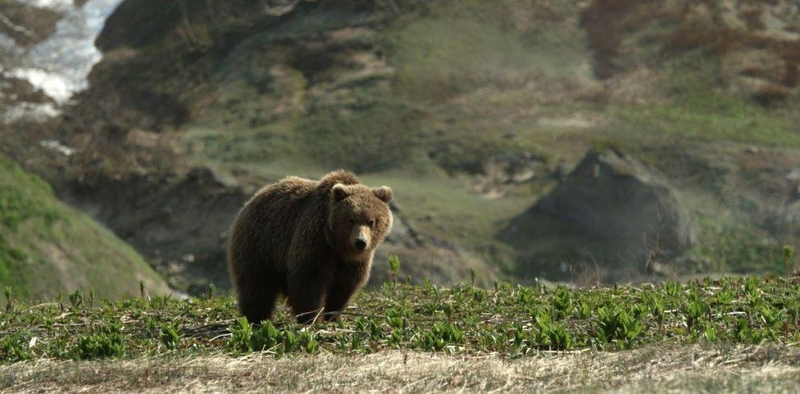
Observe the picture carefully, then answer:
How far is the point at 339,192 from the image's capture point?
10.3 meters

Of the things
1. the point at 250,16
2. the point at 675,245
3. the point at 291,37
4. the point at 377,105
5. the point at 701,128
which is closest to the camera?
the point at 675,245

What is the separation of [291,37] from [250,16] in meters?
4.68

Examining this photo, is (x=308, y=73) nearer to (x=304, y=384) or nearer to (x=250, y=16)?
(x=250, y=16)

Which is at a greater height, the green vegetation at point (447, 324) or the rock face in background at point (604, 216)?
the green vegetation at point (447, 324)

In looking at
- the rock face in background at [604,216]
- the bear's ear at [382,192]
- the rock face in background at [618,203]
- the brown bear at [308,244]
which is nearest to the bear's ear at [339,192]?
the brown bear at [308,244]

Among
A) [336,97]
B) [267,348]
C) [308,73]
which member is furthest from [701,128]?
[267,348]

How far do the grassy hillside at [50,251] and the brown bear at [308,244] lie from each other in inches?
369

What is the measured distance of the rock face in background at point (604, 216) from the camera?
2872cm

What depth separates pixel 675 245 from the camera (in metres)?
28.5

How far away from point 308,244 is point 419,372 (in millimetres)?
2945

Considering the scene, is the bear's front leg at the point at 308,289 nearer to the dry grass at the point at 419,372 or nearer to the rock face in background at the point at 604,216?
the dry grass at the point at 419,372

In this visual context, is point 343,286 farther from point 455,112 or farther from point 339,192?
point 455,112

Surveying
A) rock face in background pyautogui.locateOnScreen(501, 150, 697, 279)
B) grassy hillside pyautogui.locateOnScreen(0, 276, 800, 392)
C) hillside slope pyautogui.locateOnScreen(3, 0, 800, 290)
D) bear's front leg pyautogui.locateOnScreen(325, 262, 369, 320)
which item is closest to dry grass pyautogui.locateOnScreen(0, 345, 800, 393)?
grassy hillside pyautogui.locateOnScreen(0, 276, 800, 392)

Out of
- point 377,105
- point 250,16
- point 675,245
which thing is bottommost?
point 675,245
